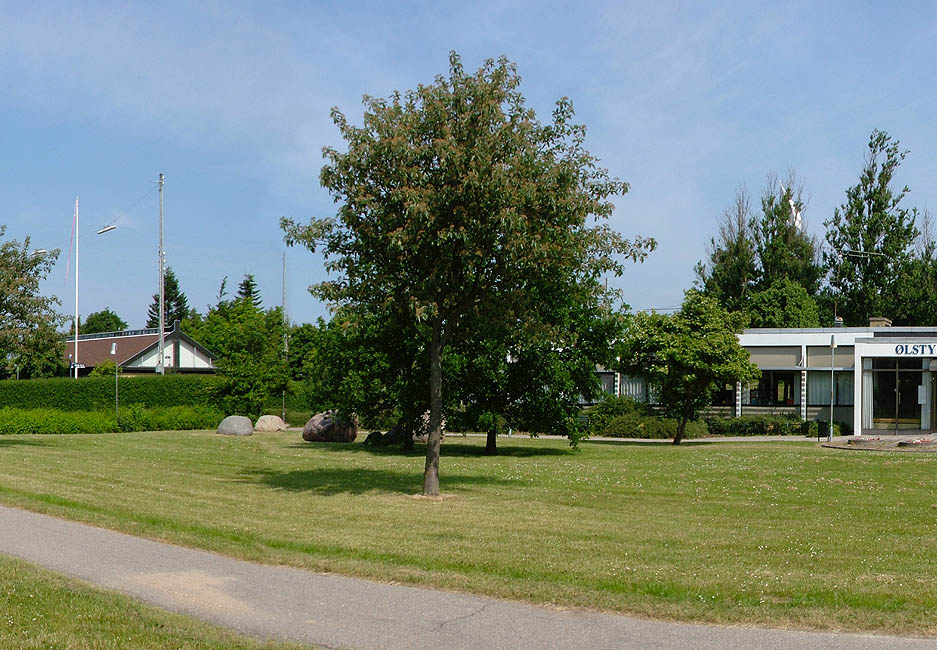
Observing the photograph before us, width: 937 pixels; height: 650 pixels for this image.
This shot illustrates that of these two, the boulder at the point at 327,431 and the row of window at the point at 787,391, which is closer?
the boulder at the point at 327,431

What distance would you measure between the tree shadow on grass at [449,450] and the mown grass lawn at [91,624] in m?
19.7

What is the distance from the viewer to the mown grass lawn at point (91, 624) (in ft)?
20.6

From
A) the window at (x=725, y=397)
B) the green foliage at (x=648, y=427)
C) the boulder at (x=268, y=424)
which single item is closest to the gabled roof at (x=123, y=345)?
the boulder at (x=268, y=424)

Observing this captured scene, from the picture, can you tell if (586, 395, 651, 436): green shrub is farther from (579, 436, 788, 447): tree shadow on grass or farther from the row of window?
(579, 436, 788, 447): tree shadow on grass

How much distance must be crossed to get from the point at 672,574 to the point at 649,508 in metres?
5.73

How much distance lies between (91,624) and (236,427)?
A: 32495 mm

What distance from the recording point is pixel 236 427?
38469 millimetres

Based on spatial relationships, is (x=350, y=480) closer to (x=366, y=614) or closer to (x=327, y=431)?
(x=366, y=614)

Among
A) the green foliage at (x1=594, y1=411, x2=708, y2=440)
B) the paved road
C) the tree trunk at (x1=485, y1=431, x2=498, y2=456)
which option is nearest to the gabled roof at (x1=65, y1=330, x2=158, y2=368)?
the green foliage at (x1=594, y1=411, x2=708, y2=440)

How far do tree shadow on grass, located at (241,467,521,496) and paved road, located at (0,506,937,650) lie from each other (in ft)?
23.5

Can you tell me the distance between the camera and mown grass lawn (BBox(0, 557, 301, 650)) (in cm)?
629

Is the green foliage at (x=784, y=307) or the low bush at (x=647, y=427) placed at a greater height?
the green foliage at (x=784, y=307)

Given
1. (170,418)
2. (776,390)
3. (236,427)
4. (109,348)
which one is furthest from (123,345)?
(776,390)

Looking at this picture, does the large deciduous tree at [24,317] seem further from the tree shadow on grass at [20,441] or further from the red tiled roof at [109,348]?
the red tiled roof at [109,348]
